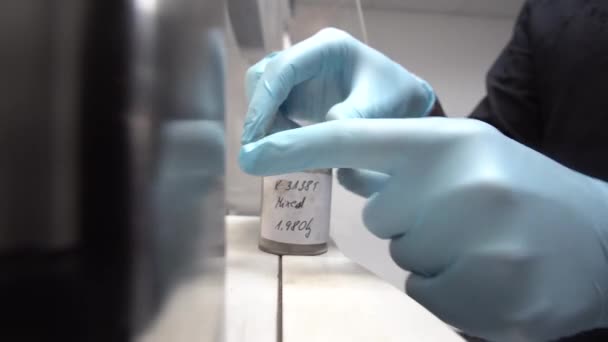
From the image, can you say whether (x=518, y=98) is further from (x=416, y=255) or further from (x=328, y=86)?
(x=416, y=255)

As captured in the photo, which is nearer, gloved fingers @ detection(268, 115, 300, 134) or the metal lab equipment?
the metal lab equipment

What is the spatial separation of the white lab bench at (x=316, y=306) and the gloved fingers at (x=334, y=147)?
123 mm

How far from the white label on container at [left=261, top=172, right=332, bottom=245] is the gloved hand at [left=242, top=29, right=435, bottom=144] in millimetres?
76

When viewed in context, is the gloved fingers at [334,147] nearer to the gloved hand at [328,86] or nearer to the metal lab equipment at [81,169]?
the gloved hand at [328,86]

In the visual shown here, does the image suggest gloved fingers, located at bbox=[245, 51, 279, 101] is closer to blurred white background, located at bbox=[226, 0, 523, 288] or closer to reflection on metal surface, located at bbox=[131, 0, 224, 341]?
reflection on metal surface, located at bbox=[131, 0, 224, 341]

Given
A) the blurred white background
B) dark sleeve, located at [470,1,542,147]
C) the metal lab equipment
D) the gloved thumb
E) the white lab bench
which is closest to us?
the metal lab equipment

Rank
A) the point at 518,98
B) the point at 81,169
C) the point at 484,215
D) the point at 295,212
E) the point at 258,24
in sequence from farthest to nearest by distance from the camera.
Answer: the point at 518,98 < the point at 258,24 < the point at 295,212 < the point at 484,215 < the point at 81,169

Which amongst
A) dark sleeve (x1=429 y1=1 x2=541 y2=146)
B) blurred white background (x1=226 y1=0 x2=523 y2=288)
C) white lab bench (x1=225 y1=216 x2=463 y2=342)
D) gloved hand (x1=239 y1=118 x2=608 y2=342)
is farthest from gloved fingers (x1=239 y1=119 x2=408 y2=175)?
blurred white background (x1=226 y1=0 x2=523 y2=288)

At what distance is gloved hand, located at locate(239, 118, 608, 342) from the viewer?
0.39 meters

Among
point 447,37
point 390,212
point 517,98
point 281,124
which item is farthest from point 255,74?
point 447,37

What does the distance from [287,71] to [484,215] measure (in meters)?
0.28

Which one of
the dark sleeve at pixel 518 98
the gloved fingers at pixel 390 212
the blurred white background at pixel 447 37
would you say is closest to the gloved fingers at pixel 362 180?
the gloved fingers at pixel 390 212

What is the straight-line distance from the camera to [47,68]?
0.09 metres

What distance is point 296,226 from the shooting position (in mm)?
623
